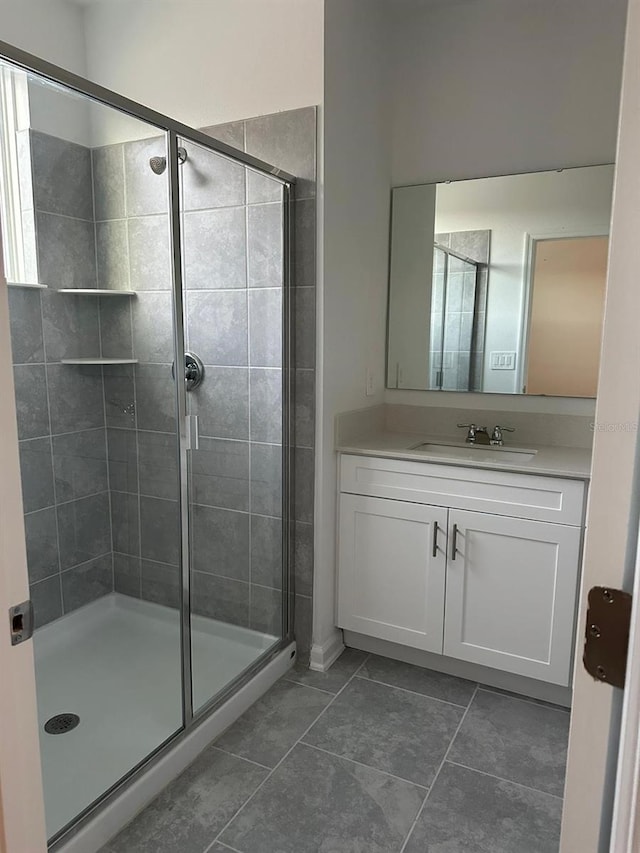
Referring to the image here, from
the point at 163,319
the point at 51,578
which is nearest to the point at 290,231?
the point at 163,319

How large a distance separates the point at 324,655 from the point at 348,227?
1.77 m

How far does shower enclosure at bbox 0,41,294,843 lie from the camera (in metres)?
2.04

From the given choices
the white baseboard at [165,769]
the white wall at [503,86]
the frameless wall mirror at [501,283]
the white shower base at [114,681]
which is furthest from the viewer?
the frameless wall mirror at [501,283]

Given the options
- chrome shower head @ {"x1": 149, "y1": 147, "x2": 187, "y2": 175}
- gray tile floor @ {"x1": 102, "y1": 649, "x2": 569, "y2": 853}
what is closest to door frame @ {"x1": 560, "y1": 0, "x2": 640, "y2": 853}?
gray tile floor @ {"x1": 102, "y1": 649, "x2": 569, "y2": 853}

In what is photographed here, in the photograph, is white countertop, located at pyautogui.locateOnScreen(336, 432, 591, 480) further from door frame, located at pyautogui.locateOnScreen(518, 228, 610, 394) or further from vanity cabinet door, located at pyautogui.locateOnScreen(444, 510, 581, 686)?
door frame, located at pyautogui.locateOnScreen(518, 228, 610, 394)

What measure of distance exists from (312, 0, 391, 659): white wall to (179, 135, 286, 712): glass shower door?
0.18 metres

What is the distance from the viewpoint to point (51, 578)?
7.98 feet

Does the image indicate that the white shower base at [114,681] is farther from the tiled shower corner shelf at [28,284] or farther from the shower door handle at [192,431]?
the tiled shower corner shelf at [28,284]

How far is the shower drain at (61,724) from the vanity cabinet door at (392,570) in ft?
3.52

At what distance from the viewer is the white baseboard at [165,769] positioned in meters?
1.56

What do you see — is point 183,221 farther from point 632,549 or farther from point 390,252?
point 632,549

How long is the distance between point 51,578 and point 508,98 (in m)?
2.75

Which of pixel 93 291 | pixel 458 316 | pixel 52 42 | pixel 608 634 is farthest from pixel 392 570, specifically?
pixel 52 42

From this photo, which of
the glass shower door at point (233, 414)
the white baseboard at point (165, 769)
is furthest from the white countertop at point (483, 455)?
the white baseboard at point (165, 769)
